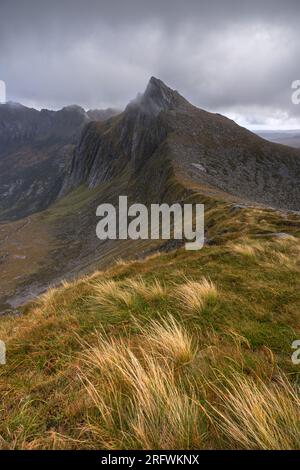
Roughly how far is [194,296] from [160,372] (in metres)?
2.41

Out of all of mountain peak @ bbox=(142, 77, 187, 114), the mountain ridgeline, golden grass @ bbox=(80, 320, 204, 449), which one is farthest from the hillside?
mountain peak @ bbox=(142, 77, 187, 114)

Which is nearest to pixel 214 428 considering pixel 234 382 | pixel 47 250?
pixel 234 382

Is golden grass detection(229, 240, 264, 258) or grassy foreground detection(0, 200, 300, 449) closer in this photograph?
grassy foreground detection(0, 200, 300, 449)

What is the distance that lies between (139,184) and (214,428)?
99446mm

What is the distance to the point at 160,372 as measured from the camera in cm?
376

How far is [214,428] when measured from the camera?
3.01 metres

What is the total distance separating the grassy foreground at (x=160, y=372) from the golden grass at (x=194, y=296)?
0.03m

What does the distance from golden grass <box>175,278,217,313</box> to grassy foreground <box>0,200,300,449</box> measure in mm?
27

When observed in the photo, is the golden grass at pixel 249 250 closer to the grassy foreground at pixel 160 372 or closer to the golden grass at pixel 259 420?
the grassy foreground at pixel 160 372

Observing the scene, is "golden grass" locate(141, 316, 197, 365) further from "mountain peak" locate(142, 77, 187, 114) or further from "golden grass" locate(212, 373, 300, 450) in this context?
"mountain peak" locate(142, 77, 187, 114)

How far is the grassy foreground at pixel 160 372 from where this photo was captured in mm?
2902

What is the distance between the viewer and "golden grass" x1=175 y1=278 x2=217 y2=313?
593 cm
